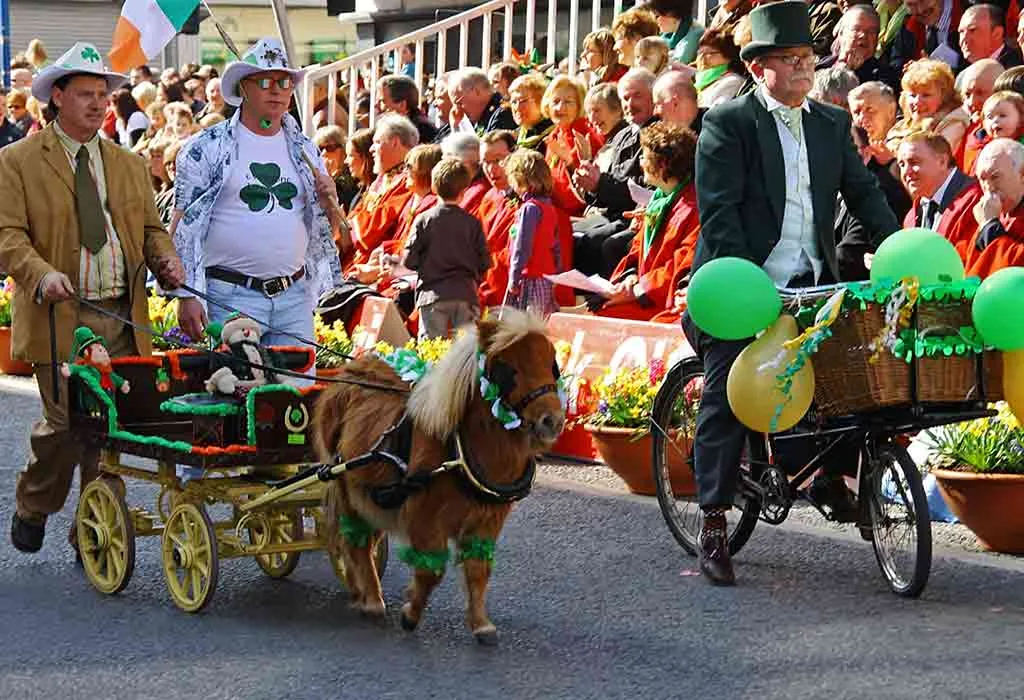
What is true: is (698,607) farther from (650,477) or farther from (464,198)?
(464,198)

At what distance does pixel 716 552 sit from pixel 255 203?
2.53m

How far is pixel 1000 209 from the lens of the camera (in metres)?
9.62

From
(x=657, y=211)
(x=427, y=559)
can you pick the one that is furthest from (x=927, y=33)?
(x=427, y=559)

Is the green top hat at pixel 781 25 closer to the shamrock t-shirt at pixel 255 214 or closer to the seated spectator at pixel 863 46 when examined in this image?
the shamrock t-shirt at pixel 255 214

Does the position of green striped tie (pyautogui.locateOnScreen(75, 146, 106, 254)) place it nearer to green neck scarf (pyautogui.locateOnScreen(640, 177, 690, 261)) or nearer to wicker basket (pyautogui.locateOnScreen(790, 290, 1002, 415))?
wicker basket (pyautogui.locateOnScreen(790, 290, 1002, 415))

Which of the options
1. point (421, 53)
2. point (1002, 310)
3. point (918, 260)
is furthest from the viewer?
point (421, 53)

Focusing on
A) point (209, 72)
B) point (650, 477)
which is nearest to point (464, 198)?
point (650, 477)

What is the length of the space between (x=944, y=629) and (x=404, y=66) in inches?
580

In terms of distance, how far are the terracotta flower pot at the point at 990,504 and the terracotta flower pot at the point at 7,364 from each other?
894cm

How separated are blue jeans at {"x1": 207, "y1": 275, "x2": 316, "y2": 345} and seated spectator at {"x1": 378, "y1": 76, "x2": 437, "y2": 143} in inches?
315

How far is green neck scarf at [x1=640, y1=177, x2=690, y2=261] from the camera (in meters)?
11.4

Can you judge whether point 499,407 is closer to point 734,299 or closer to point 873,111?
point 734,299

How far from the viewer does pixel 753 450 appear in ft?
26.6

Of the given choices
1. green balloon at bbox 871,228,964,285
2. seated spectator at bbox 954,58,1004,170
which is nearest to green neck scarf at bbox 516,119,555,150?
seated spectator at bbox 954,58,1004,170
